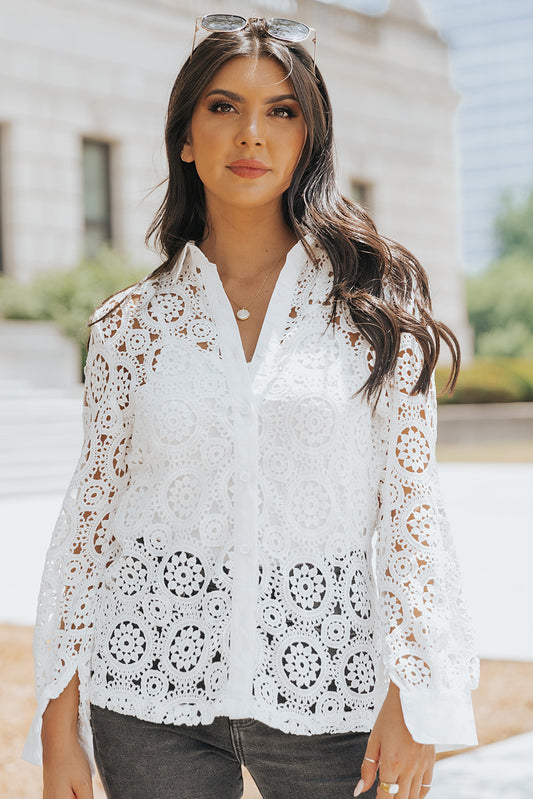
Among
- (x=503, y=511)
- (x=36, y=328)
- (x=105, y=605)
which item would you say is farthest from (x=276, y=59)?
(x=36, y=328)

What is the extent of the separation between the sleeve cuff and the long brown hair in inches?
21.9

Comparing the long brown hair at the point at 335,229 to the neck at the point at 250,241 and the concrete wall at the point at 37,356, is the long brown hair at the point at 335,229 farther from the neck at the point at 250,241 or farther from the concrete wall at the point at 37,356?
the concrete wall at the point at 37,356

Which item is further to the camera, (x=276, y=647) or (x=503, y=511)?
(x=503, y=511)

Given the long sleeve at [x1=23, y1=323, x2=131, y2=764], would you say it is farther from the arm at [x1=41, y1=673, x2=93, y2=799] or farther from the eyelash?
the eyelash

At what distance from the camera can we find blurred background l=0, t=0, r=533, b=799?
6.24 m

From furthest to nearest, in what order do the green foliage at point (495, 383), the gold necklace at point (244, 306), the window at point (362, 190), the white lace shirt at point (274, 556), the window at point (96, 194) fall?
the window at point (362, 190) < the green foliage at point (495, 383) < the window at point (96, 194) < the gold necklace at point (244, 306) < the white lace shirt at point (274, 556)

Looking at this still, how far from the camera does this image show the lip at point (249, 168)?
2.23 m

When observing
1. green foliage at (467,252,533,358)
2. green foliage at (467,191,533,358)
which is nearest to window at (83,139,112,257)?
green foliage at (467,191,533,358)

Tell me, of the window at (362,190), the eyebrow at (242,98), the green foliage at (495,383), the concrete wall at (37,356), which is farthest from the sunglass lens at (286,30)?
the window at (362,190)

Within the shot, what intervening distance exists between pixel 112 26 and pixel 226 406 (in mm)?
20890

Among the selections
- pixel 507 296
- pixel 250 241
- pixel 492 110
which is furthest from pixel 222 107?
pixel 492 110

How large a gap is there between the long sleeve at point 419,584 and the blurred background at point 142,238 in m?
0.79

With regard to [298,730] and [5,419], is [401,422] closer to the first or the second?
[298,730]

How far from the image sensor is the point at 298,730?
198cm
